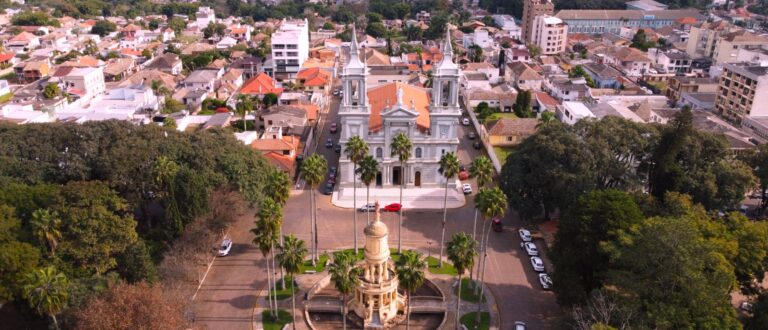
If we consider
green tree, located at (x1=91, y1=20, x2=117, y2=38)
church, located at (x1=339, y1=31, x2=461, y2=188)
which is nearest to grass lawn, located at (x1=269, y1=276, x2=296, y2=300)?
church, located at (x1=339, y1=31, x2=461, y2=188)

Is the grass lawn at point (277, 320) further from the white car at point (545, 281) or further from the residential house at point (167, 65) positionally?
the residential house at point (167, 65)

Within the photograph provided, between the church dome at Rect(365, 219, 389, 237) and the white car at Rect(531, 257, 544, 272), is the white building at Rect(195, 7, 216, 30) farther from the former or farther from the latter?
the church dome at Rect(365, 219, 389, 237)

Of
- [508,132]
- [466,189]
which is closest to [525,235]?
[466,189]

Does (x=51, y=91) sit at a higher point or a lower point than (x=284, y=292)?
higher

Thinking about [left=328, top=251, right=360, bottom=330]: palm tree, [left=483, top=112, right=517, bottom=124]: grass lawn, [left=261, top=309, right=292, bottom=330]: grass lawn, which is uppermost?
[left=328, top=251, right=360, bottom=330]: palm tree

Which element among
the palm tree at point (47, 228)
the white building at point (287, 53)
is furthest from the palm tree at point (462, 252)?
the white building at point (287, 53)

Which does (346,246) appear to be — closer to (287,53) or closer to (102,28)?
(287,53)
